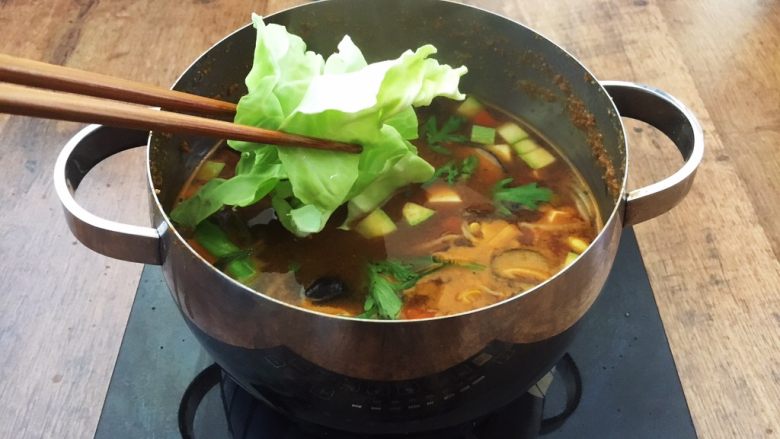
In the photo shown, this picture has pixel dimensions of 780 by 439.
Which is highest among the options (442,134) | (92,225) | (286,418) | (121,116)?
(121,116)

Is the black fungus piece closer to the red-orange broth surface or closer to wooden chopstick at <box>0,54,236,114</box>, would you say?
the red-orange broth surface

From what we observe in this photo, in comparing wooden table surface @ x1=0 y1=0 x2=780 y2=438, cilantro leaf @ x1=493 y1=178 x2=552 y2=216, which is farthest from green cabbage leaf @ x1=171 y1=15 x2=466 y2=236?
wooden table surface @ x1=0 y1=0 x2=780 y2=438

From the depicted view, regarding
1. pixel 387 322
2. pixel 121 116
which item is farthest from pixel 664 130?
pixel 121 116

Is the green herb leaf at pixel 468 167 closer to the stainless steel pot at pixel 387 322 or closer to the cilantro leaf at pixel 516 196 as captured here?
the cilantro leaf at pixel 516 196

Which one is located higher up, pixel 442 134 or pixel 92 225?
pixel 92 225

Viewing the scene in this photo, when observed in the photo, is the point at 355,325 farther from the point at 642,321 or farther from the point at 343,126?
the point at 642,321

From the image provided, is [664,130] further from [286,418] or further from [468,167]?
[286,418]
